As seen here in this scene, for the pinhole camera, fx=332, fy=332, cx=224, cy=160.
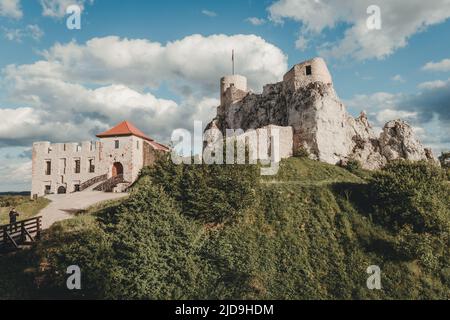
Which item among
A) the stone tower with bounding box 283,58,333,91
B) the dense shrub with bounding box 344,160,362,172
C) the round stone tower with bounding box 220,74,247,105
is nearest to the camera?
the dense shrub with bounding box 344,160,362,172

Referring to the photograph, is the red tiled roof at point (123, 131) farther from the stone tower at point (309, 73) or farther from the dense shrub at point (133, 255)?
the stone tower at point (309, 73)

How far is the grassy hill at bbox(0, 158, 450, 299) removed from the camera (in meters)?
17.2

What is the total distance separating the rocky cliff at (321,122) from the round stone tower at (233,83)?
12.3ft

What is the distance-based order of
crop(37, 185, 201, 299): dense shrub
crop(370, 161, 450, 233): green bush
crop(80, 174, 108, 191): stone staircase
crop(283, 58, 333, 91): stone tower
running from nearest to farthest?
crop(37, 185, 201, 299): dense shrub < crop(370, 161, 450, 233): green bush < crop(80, 174, 108, 191): stone staircase < crop(283, 58, 333, 91): stone tower

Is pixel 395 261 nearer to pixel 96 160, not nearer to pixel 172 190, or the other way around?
pixel 172 190

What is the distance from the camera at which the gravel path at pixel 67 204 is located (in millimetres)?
25008

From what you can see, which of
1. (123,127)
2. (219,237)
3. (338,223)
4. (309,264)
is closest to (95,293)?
(219,237)

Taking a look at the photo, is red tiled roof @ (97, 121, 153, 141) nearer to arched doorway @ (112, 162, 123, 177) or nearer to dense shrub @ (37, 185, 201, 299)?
arched doorway @ (112, 162, 123, 177)

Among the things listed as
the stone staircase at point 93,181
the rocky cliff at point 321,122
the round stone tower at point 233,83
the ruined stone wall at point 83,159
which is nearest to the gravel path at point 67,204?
the stone staircase at point 93,181

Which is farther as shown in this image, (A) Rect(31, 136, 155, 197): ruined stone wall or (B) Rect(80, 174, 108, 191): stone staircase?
(B) Rect(80, 174, 108, 191): stone staircase

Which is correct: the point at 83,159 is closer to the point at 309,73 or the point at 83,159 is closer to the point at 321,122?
the point at 321,122

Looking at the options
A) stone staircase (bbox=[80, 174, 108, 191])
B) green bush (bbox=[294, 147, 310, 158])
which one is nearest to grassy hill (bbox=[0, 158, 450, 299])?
stone staircase (bbox=[80, 174, 108, 191])

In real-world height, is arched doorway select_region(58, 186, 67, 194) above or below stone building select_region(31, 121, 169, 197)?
below

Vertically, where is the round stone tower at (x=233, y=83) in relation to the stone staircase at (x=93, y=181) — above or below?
above
